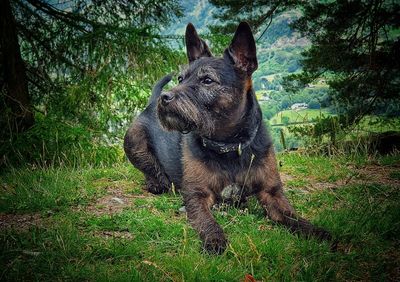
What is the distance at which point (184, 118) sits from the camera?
3715 mm

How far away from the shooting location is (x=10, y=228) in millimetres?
3328

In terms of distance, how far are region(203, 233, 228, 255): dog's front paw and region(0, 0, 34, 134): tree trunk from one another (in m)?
4.93

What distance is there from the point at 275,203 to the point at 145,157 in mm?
2150

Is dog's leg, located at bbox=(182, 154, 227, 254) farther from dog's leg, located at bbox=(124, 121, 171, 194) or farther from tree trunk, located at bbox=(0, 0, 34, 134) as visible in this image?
tree trunk, located at bbox=(0, 0, 34, 134)

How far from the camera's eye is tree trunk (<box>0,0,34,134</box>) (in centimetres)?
678

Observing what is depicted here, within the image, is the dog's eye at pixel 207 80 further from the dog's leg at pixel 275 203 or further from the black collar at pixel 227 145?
the dog's leg at pixel 275 203

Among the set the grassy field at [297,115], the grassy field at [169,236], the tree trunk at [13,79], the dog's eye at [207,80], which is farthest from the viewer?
the grassy field at [297,115]

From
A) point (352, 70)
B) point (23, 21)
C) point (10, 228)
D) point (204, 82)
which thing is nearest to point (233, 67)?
point (204, 82)

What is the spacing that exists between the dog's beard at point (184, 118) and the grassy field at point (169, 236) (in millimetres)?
898

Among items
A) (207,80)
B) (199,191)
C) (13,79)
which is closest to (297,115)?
(207,80)

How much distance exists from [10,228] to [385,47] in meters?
11.0

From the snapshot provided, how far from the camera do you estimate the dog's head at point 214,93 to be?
3717mm

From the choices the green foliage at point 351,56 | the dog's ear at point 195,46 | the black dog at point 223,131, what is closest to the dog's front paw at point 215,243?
the black dog at point 223,131

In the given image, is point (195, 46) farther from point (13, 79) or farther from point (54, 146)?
point (13, 79)
